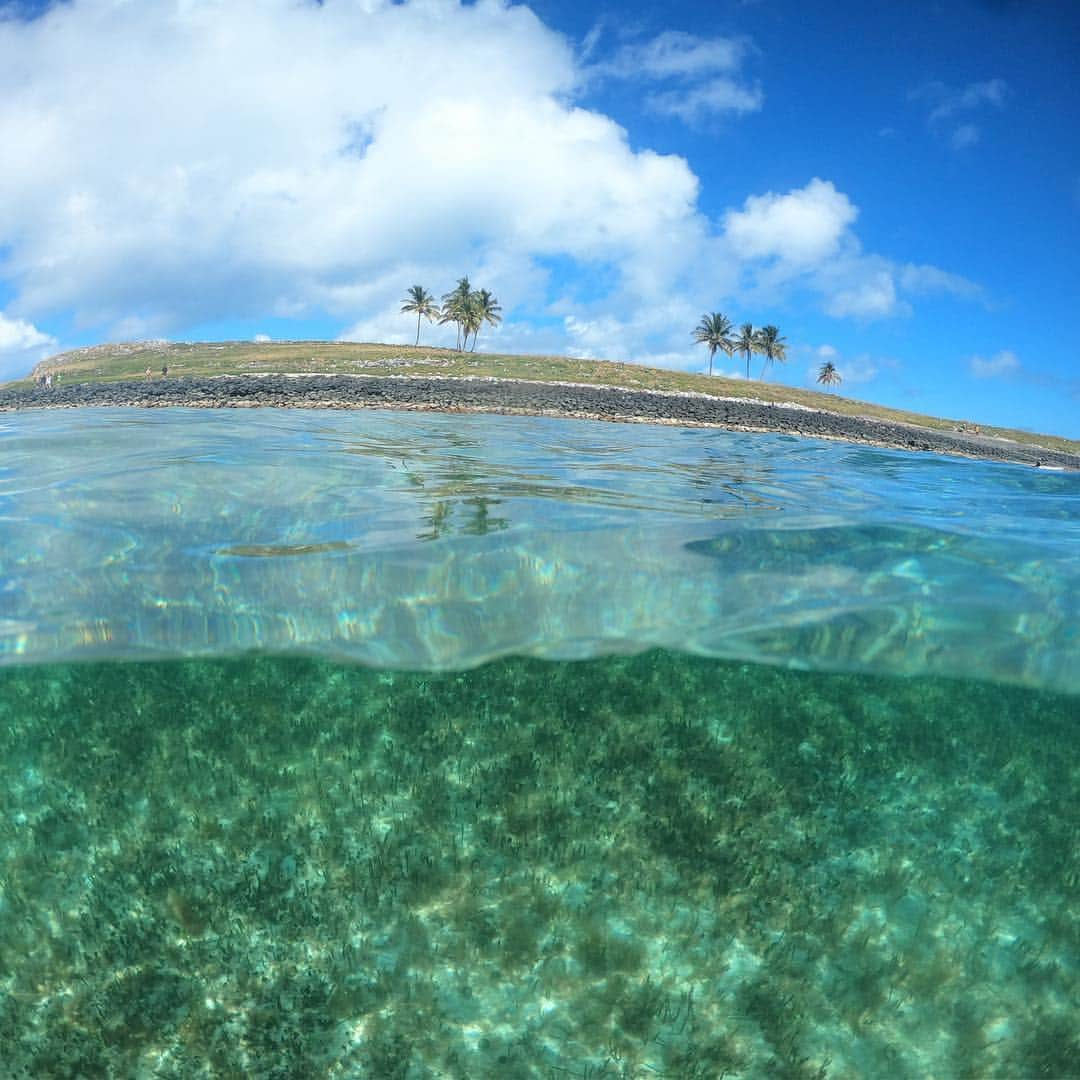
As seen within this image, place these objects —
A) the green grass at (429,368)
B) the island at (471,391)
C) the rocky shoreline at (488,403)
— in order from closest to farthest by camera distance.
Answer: the rocky shoreline at (488,403), the island at (471,391), the green grass at (429,368)

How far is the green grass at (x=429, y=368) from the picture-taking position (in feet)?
185

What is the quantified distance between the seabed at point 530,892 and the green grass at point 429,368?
4982cm

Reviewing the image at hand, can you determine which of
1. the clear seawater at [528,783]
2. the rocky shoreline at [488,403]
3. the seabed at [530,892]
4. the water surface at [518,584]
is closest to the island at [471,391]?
the rocky shoreline at [488,403]

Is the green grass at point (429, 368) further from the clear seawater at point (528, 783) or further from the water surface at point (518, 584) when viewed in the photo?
the clear seawater at point (528, 783)

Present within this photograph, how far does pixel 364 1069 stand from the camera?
4.15 metres

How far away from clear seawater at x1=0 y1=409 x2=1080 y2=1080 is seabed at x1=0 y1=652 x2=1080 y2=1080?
0.08ft

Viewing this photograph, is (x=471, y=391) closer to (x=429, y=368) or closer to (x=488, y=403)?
(x=488, y=403)

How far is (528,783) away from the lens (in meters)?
5.90

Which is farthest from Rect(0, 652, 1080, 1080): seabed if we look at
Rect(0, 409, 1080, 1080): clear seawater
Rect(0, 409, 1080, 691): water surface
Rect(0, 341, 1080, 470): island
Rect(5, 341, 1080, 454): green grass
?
Rect(5, 341, 1080, 454): green grass

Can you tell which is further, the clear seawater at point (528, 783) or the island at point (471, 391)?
the island at point (471, 391)

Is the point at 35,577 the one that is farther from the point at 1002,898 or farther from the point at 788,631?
the point at 1002,898

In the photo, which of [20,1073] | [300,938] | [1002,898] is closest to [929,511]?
[1002,898]

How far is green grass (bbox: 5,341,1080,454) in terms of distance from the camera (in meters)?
56.4

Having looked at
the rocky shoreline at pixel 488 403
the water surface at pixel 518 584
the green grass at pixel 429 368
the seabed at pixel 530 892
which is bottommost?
the seabed at pixel 530 892
